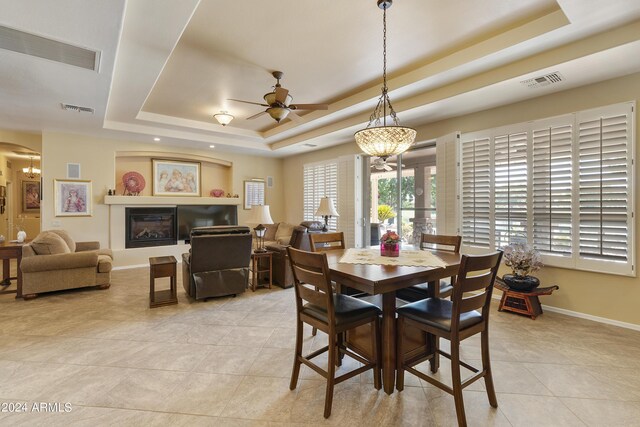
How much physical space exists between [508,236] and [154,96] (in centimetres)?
543

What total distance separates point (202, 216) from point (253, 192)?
1.41 m

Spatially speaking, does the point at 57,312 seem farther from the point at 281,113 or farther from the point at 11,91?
the point at 281,113

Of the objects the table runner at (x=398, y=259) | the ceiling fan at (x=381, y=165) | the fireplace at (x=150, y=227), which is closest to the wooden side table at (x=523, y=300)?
the table runner at (x=398, y=259)

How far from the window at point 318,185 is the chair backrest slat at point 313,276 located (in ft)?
14.7

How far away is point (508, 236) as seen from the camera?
3930mm

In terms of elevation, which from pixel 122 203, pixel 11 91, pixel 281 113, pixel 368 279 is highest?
pixel 11 91

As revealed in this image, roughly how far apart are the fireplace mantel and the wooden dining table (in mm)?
5711

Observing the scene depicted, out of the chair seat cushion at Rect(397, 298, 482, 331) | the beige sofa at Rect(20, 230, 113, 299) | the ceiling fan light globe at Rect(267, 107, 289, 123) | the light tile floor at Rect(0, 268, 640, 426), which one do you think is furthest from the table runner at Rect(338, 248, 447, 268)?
the beige sofa at Rect(20, 230, 113, 299)

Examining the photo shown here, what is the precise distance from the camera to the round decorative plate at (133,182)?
257 inches

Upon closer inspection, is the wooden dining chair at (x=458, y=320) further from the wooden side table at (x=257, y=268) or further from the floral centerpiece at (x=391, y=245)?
the wooden side table at (x=257, y=268)

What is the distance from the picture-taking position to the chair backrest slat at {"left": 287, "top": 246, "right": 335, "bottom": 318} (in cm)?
183

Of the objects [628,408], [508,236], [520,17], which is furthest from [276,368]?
[520,17]

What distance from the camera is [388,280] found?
5.92 feet

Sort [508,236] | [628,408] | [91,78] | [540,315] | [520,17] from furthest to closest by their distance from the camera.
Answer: [508,236]
[540,315]
[91,78]
[520,17]
[628,408]
